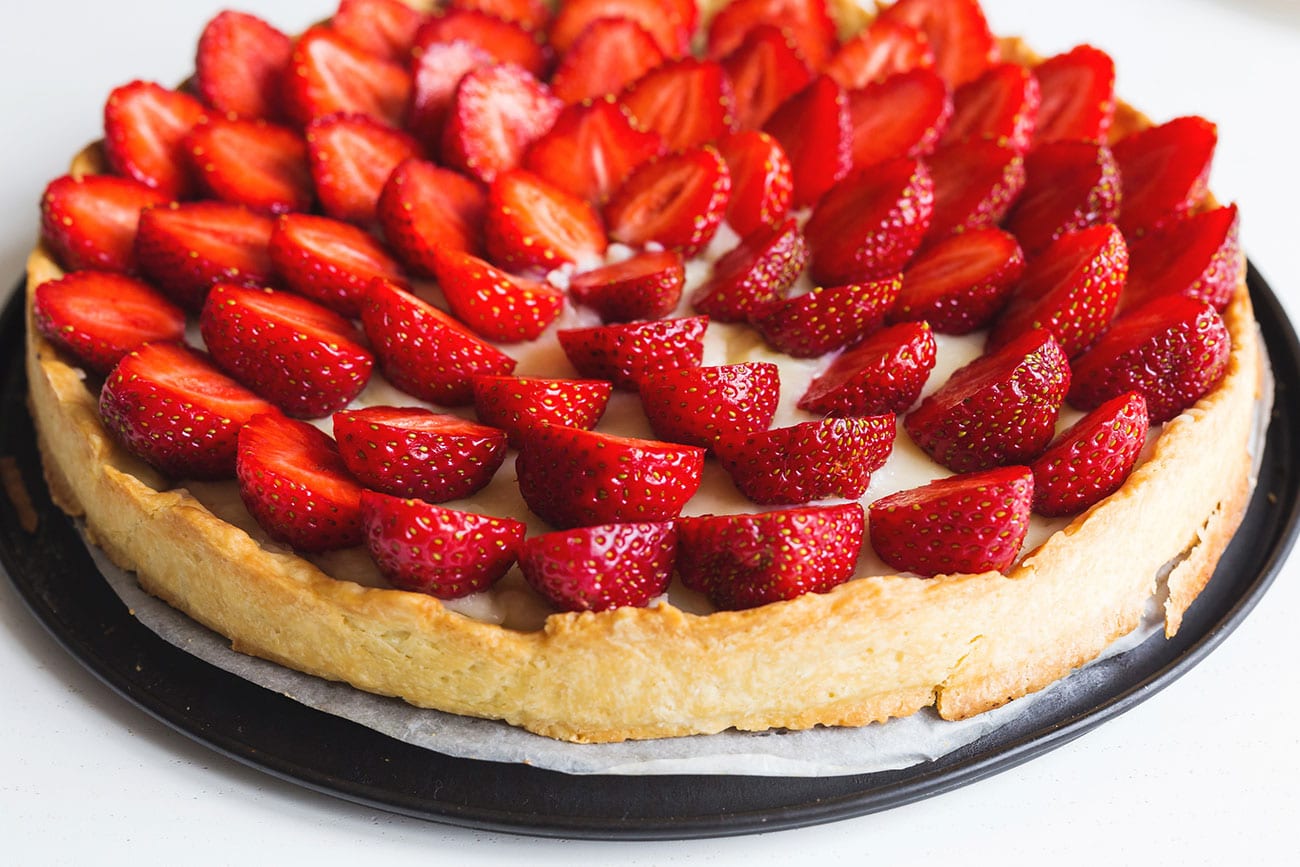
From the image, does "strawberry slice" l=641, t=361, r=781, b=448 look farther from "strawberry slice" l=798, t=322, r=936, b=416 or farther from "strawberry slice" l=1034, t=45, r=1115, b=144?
"strawberry slice" l=1034, t=45, r=1115, b=144

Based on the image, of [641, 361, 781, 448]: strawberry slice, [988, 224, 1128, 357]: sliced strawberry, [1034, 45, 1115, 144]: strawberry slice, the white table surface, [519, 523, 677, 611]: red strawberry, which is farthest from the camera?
[1034, 45, 1115, 144]: strawberry slice

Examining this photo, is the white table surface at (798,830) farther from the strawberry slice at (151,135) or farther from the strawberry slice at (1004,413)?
the strawberry slice at (151,135)

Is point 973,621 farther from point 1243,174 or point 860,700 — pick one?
point 1243,174

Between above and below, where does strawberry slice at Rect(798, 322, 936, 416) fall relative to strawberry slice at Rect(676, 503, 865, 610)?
above

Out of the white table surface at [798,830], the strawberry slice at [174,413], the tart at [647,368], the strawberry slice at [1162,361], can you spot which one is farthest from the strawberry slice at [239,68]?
the strawberry slice at [1162,361]

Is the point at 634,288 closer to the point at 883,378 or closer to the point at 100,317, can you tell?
the point at 883,378

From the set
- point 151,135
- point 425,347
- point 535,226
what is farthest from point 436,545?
point 151,135

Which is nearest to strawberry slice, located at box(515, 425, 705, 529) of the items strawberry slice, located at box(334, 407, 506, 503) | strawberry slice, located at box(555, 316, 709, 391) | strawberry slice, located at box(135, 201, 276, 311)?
strawberry slice, located at box(334, 407, 506, 503)
